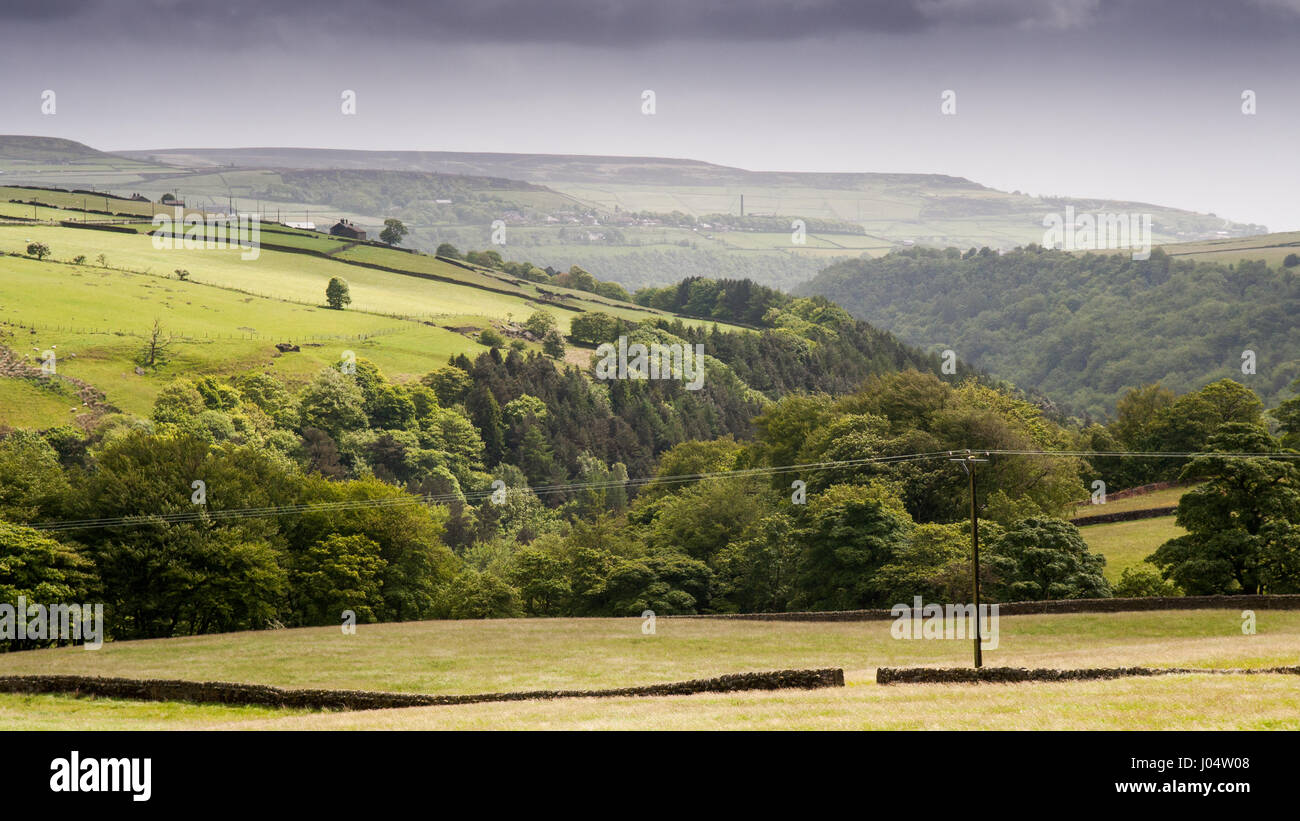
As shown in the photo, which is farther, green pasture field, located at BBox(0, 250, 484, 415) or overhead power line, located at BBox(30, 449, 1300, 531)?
green pasture field, located at BBox(0, 250, 484, 415)

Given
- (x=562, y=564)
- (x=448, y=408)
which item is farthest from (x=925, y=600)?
(x=448, y=408)

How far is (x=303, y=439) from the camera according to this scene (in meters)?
148

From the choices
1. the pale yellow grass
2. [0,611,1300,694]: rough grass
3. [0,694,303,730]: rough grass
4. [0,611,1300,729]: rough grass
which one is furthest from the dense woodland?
the pale yellow grass

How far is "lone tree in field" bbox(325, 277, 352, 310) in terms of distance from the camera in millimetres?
195875

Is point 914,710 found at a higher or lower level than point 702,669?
higher

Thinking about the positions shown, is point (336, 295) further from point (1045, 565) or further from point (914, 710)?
point (914, 710)

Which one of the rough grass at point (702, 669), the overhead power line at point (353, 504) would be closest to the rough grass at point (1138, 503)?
the overhead power line at point (353, 504)

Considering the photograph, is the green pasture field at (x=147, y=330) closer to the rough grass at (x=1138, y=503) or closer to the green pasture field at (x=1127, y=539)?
the rough grass at (x=1138, y=503)

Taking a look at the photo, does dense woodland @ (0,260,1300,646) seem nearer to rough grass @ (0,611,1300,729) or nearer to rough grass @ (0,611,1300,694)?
rough grass @ (0,611,1300,694)

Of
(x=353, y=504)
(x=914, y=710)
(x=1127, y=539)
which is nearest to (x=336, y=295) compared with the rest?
Result: (x=353, y=504)

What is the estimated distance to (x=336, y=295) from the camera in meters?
196

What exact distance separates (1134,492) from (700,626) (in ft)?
180

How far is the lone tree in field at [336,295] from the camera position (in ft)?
643

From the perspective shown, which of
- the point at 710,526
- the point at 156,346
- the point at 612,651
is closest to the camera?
the point at 612,651
